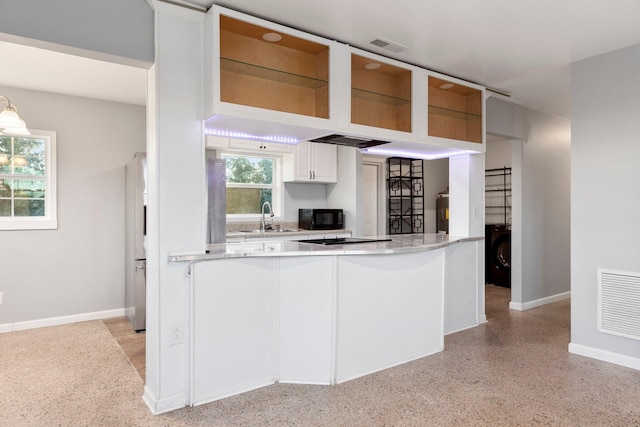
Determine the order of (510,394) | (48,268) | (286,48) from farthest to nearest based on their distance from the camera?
(48,268)
(286,48)
(510,394)

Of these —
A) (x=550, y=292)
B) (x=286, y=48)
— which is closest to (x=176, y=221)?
(x=286, y=48)

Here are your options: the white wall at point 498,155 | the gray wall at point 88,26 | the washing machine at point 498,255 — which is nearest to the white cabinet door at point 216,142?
the gray wall at point 88,26

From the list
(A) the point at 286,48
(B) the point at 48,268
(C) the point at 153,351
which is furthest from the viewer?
(B) the point at 48,268

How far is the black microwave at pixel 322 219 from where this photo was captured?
212 inches

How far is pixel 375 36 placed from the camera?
9.71 feet

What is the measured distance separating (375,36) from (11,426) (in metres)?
3.39

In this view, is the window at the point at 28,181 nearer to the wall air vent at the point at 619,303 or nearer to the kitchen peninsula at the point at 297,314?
the kitchen peninsula at the point at 297,314

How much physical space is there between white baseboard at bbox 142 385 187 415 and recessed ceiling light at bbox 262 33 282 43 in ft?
7.89

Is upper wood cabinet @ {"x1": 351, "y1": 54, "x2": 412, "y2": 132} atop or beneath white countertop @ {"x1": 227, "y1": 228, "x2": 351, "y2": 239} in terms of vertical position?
atop

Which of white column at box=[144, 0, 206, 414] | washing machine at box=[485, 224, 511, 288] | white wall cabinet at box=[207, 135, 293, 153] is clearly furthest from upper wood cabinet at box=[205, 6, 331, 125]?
washing machine at box=[485, 224, 511, 288]

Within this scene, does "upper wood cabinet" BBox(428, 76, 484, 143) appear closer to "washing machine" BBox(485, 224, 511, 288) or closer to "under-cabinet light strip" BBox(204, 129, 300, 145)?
"under-cabinet light strip" BBox(204, 129, 300, 145)

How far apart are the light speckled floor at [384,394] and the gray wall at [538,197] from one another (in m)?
1.59

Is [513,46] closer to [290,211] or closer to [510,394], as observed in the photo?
[510,394]

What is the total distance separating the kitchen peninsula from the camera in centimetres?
253
